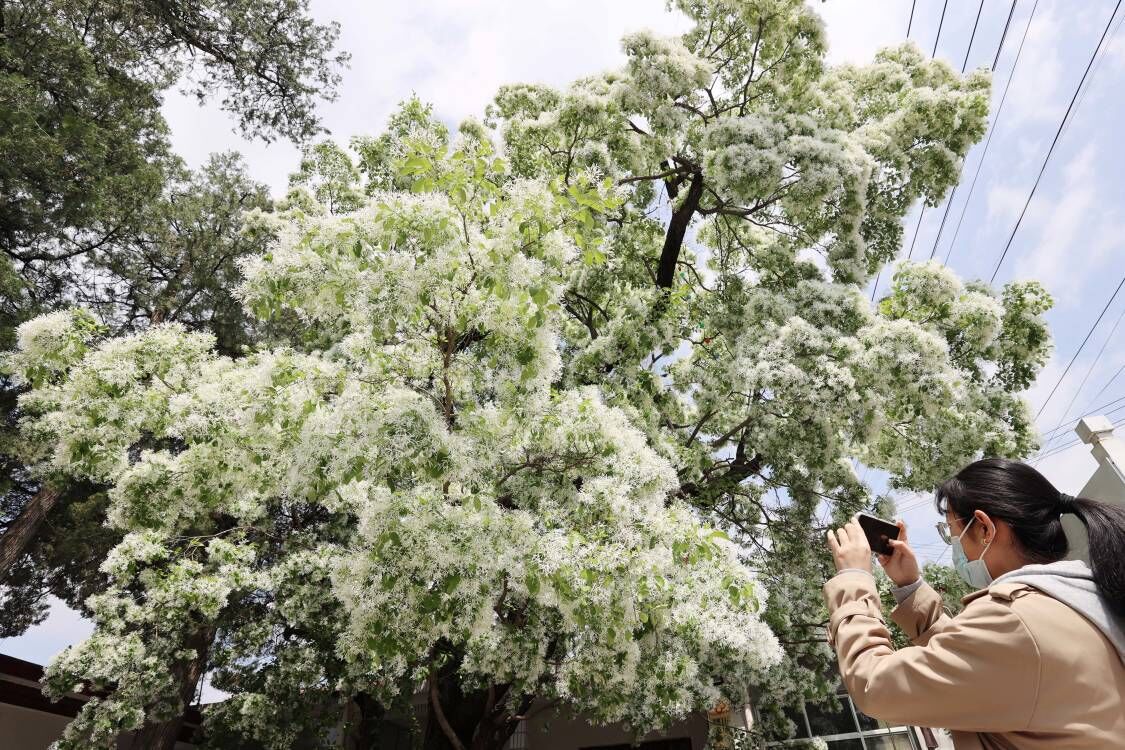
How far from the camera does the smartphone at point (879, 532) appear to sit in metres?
1.92

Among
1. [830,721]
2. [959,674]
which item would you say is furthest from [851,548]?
[830,721]

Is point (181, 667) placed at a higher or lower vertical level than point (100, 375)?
lower

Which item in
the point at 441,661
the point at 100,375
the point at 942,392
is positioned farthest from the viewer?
the point at 441,661

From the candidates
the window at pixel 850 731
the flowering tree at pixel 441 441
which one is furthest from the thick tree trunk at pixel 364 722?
the window at pixel 850 731

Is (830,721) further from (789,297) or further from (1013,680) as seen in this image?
(1013,680)

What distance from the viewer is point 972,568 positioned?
5.90 ft

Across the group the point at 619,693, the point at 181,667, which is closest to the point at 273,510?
the point at 181,667

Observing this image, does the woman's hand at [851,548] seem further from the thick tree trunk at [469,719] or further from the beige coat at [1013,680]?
the thick tree trunk at [469,719]

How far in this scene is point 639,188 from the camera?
1030 cm

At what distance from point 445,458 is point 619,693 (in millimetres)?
4104

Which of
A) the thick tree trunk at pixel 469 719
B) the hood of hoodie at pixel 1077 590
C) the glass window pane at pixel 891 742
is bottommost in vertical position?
the hood of hoodie at pixel 1077 590

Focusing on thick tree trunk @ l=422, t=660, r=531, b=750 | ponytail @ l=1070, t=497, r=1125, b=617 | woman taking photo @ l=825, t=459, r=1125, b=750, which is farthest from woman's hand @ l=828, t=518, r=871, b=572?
thick tree trunk @ l=422, t=660, r=531, b=750

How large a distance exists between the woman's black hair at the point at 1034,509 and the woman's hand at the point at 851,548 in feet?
0.89

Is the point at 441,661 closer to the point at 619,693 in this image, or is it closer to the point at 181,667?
the point at 619,693
